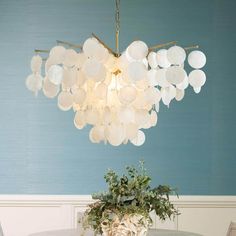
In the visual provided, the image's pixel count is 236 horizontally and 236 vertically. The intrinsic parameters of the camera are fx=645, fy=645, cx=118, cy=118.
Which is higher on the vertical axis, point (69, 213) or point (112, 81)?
point (112, 81)

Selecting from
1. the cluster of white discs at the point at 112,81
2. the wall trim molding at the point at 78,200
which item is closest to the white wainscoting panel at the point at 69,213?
the wall trim molding at the point at 78,200

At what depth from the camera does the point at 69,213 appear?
4.66 m

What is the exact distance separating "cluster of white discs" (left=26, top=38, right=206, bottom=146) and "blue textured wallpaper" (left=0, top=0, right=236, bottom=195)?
5.43 feet

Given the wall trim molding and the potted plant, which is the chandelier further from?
the wall trim molding

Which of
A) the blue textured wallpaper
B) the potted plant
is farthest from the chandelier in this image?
the blue textured wallpaper

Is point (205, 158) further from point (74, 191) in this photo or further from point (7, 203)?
point (7, 203)

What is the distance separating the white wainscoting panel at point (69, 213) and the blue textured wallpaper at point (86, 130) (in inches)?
2.7

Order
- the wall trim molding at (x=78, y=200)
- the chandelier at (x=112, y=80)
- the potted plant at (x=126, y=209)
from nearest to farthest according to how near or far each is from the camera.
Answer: the chandelier at (x=112, y=80) → the potted plant at (x=126, y=209) → the wall trim molding at (x=78, y=200)

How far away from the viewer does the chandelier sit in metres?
2.69

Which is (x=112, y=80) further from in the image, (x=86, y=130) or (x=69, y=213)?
(x=69, y=213)

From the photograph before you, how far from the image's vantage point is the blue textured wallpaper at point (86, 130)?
464cm

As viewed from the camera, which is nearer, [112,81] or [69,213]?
[112,81]

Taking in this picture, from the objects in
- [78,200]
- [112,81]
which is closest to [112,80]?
[112,81]

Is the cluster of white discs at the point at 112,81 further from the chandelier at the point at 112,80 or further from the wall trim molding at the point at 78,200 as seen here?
the wall trim molding at the point at 78,200
